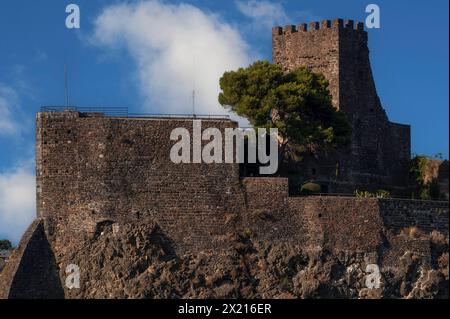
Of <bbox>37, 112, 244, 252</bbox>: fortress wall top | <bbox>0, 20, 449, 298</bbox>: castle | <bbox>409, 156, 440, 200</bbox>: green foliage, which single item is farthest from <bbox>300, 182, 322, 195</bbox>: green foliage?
<bbox>409, 156, 440, 200</bbox>: green foliage

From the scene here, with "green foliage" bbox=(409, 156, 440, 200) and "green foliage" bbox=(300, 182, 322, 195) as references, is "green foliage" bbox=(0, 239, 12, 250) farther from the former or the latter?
"green foliage" bbox=(409, 156, 440, 200)

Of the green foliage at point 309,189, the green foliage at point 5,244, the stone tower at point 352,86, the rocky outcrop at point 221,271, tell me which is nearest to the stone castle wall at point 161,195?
the rocky outcrop at point 221,271

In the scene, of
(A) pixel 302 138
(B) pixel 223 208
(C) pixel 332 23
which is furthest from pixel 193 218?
(C) pixel 332 23

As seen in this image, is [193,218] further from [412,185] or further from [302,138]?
[412,185]

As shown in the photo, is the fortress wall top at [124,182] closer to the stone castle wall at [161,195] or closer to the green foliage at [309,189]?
the stone castle wall at [161,195]

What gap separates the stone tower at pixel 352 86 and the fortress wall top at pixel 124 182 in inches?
343

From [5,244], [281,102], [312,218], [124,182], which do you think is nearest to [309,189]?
[312,218]

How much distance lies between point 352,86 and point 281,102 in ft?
18.8

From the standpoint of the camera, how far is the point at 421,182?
295 ft

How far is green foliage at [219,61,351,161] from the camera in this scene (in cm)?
8462

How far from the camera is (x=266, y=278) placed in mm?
80812

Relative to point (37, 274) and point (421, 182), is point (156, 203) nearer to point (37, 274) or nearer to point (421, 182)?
point (37, 274)

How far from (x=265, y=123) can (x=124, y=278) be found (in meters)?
9.27

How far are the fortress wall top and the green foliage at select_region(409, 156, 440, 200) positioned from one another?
10.3 meters
